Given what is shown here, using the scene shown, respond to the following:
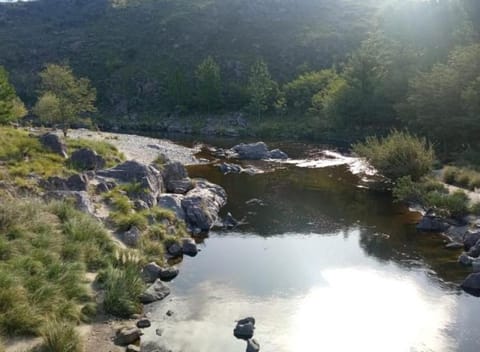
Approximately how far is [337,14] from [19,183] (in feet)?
439

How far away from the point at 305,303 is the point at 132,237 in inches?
368

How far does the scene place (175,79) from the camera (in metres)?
107

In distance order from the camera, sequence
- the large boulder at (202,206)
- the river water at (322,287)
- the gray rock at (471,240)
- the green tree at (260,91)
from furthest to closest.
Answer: the green tree at (260,91), the large boulder at (202,206), the gray rock at (471,240), the river water at (322,287)

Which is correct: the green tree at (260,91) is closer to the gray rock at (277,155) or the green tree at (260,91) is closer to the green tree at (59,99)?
the gray rock at (277,155)

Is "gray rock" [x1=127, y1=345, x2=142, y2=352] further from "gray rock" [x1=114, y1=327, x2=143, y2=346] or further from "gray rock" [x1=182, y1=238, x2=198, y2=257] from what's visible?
"gray rock" [x1=182, y1=238, x2=198, y2=257]

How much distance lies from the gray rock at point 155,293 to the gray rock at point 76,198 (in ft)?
22.6

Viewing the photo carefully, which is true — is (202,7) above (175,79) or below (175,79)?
above

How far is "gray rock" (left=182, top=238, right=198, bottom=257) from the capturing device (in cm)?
2612

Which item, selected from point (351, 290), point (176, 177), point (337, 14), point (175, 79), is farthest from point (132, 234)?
point (337, 14)

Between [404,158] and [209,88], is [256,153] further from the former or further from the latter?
[209,88]

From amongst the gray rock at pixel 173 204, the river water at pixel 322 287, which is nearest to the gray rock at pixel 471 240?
the river water at pixel 322 287

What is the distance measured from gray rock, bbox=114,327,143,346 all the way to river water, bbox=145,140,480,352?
514mm

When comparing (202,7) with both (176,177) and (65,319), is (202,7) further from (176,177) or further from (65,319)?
(65,319)

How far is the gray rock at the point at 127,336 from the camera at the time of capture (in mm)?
16359
